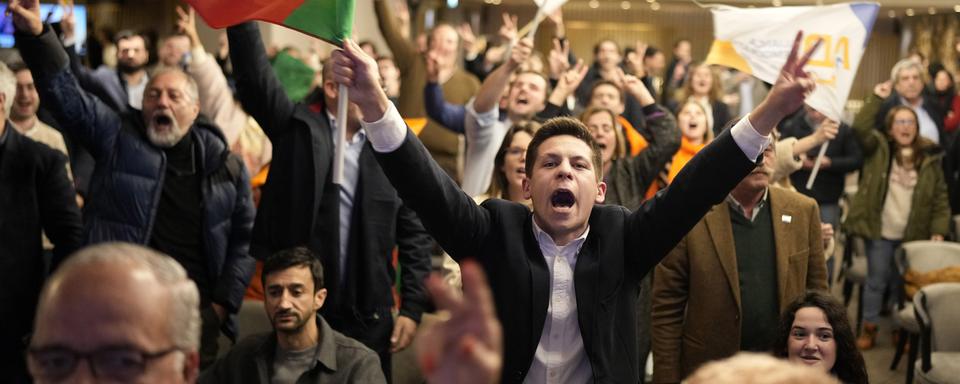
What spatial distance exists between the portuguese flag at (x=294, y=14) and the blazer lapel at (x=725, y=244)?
5.29 feet

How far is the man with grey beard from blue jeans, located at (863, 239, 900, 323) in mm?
4412

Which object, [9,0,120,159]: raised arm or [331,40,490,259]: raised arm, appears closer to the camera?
[331,40,490,259]: raised arm

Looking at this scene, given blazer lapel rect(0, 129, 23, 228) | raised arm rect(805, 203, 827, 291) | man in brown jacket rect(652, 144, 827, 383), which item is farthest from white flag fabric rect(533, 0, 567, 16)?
blazer lapel rect(0, 129, 23, 228)

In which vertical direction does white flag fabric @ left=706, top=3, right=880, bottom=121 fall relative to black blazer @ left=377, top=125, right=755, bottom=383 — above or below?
above

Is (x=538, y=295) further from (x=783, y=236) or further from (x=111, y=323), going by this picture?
(x=783, y=236)

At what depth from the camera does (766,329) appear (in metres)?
4.46

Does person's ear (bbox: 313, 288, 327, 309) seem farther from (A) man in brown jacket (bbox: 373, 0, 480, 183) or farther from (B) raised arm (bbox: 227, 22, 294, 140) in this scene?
(A) man in brown jacket (bbox: 373, 0, 480, 183)

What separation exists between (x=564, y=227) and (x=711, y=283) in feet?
Result: 5.08

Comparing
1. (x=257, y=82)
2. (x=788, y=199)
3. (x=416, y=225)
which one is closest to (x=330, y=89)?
(x=257, y=82)

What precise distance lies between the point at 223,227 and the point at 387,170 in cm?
212

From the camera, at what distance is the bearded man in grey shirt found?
4270 mm

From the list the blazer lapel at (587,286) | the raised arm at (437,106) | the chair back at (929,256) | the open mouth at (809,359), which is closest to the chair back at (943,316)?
the chair back at (929,256)

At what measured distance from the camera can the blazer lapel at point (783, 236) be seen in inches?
173

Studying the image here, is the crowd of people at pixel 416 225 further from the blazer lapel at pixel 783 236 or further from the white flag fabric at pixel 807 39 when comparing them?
the white flag fabric at pixel 807 39
